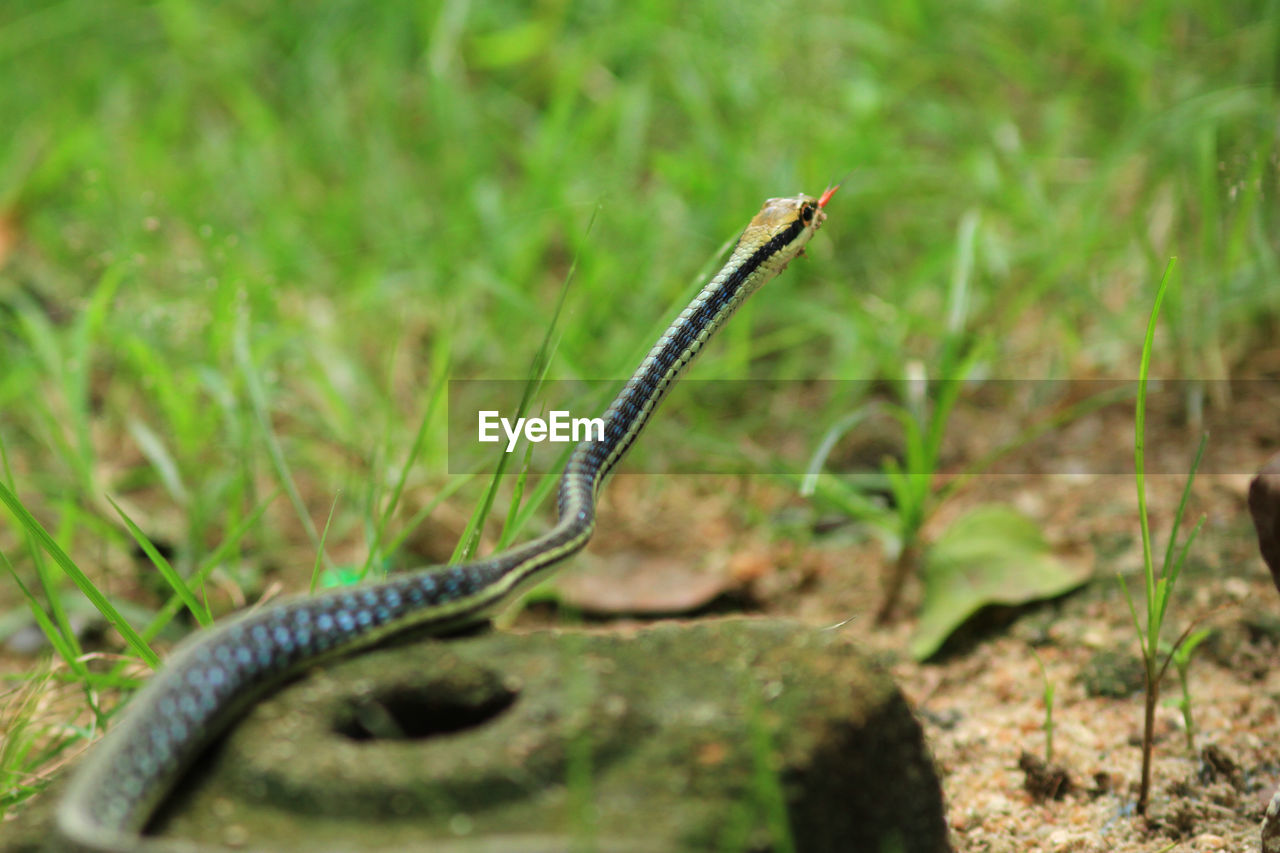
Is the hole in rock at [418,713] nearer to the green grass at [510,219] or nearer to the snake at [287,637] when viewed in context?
the snake at [287,637]

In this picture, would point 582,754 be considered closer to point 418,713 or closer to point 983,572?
point 418,713

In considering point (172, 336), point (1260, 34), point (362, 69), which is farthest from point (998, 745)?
point (362, 69)

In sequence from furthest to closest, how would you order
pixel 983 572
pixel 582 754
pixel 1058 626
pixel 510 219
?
1. pixel 510 219
2. pixel 983 572
3. pixel 1058 626
4. pixel 582 754

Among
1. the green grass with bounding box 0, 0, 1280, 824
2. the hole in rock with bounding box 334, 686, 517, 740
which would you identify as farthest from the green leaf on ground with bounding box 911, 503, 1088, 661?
the hole in rock with bounding box 334, 686, 517, 740

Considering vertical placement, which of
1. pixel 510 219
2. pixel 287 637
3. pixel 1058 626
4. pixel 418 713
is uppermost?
pixel 510 219

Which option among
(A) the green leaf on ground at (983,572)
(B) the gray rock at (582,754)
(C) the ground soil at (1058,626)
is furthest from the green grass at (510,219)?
(B) the gray rock at (582,754)

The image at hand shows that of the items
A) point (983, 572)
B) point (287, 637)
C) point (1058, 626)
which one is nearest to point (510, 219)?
point (983, 572)

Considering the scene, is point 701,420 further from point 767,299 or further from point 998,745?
point 998,745
